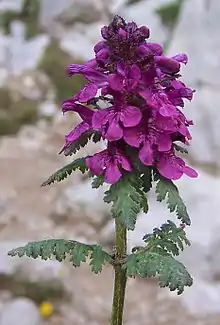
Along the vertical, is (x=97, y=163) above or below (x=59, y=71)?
below

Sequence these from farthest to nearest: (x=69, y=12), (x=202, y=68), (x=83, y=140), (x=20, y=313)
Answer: (x=69, y=12), (x=202, y=68), (x=20, y=313), (x=83, y=140)

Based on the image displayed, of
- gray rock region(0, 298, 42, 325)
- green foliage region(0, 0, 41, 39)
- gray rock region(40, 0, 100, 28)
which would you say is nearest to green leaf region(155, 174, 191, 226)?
gray rock region(0, 298, 42, 325)

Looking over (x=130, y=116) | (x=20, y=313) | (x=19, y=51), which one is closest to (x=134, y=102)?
(x=130, y=116)

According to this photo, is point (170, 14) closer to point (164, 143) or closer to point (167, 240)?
point (167, 240)

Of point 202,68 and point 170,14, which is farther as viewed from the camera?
point 170,14

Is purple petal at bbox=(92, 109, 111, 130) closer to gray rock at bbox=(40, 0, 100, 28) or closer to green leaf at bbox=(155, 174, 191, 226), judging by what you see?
green leaf at bbox=(155, 174, 191, 226)

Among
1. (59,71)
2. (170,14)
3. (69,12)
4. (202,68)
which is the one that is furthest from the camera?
(69,12)

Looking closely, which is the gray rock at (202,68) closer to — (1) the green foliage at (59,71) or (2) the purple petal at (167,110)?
(1) the green foliage at (59,71)

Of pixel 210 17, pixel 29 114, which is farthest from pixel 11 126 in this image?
pixel 210 17
